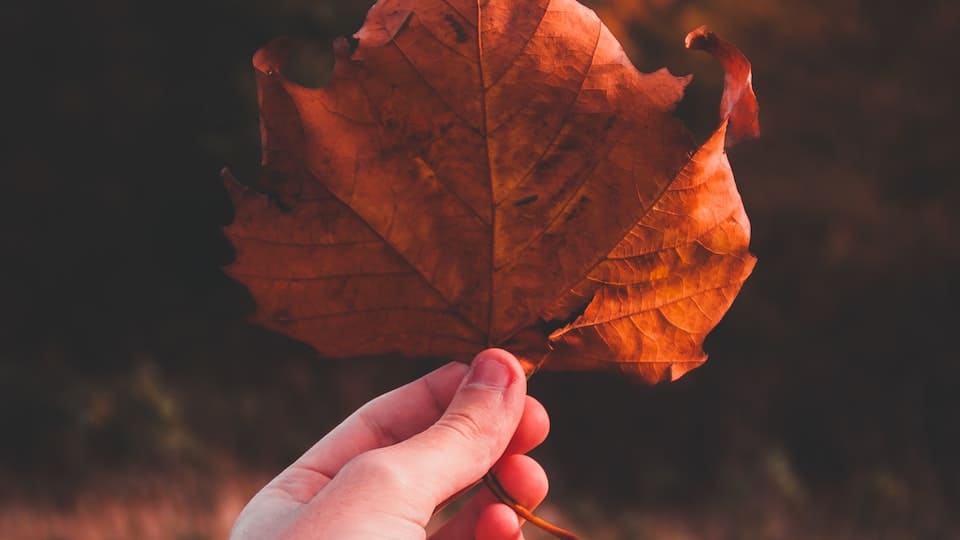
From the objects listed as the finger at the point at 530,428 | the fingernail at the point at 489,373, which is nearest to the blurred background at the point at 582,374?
the finger at the point at 530,428

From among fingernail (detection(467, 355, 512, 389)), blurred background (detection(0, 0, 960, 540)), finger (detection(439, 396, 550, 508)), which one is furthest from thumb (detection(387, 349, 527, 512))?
blurred background (detection(0, 0, 960, 540))

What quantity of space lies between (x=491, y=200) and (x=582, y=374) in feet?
19.7

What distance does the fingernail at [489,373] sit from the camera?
0.90 metres

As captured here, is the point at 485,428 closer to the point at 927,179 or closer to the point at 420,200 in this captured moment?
the point at 420,200

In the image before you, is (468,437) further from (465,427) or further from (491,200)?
(491,200)

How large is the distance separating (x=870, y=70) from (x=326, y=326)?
6.09 meters

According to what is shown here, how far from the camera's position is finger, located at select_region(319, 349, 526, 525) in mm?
920

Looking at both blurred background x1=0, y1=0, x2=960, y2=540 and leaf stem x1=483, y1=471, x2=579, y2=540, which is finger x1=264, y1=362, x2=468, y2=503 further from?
blurred background x1=0, y1=0, x2=960, y2=540

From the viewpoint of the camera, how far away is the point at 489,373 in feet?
2.98

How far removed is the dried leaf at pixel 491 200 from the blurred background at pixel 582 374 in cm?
414

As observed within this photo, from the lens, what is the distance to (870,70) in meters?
6.11

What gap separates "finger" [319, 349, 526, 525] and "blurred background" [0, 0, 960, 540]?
4.02 metres

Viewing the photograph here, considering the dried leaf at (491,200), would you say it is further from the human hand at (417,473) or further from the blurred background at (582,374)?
the blurred background at (582,374)

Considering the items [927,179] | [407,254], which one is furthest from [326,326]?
[927,179]
